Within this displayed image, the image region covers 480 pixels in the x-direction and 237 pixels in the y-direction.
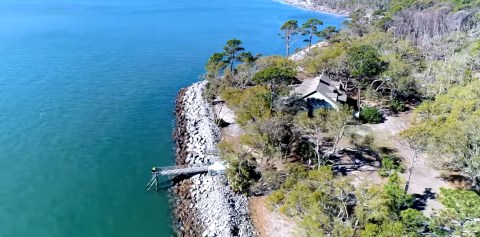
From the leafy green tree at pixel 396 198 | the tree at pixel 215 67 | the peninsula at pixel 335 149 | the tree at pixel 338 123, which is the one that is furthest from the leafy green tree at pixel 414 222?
the tree at pixel 215 67

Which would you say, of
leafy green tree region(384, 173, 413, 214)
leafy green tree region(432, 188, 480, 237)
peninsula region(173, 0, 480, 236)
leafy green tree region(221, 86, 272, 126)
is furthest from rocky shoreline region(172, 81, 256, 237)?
leafy green tree region(432, 188, 480, 237)

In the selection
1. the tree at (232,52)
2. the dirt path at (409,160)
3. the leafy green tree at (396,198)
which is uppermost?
the tree at (232,52)

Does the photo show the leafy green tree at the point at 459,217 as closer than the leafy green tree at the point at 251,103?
Yes

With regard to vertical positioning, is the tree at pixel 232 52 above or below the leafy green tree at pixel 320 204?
above

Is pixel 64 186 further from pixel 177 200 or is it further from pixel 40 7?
pixel 40 7

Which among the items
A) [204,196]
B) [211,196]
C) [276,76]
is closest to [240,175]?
[211,196]

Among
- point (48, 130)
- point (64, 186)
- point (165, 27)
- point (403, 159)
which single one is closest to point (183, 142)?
point (64, 186)

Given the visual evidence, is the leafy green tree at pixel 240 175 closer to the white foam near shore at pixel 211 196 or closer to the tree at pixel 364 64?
the white foam near shore at pixel 211 196
